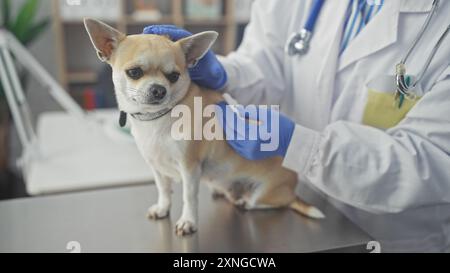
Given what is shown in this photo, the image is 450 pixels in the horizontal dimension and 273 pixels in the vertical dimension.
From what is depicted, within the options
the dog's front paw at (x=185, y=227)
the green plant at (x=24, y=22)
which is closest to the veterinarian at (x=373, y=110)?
the dog's front paw at (x=185, y=227)

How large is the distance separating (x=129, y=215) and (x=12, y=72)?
12.1 inches

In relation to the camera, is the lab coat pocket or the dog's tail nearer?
the lab coat pocket

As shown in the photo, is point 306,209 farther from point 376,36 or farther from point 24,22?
point 24,22

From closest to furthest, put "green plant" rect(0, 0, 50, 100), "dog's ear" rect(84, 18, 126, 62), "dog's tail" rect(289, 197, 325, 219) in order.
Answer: "dog's ear" rect(84, 18, 126, 62) < "dog's tail" rect(289, 197, 325, 219) < "green plant" rect(0, 0, 50, 100)

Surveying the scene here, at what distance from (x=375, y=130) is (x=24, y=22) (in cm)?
125

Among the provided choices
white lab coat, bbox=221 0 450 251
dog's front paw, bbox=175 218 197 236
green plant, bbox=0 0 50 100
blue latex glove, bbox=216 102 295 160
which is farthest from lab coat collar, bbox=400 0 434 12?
green plant, bbox=0 0 50 100

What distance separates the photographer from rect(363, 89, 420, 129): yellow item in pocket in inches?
24.1

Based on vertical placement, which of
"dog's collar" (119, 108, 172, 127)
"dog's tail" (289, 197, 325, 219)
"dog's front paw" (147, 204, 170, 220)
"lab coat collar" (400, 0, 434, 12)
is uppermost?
"lab coat collar" (400, 0, 434, 12)

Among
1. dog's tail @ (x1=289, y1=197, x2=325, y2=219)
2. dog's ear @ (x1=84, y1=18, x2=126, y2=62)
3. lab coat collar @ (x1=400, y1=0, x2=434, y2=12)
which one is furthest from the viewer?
dog's tail @ (x1=289, y1=197, x2=325, y2=219)

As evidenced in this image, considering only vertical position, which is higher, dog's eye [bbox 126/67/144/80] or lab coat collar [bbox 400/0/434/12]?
lab coat collar [bbox 400/0/434/12]

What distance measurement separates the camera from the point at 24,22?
1396 mm

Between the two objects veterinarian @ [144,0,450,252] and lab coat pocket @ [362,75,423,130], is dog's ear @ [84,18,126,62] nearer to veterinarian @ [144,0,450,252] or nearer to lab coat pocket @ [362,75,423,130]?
veterinarian @ [144,0,450,252]

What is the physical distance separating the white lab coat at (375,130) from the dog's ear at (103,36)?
264 mm
